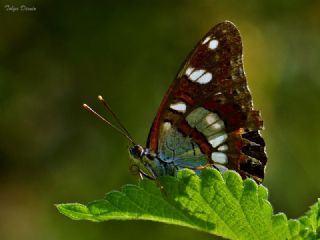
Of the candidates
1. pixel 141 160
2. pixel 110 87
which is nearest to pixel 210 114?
pixel 141 160

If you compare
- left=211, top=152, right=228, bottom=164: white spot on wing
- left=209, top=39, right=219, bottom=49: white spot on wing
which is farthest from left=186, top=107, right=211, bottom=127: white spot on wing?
left=209, top=39, right=219, bottom=49: white spot on wing

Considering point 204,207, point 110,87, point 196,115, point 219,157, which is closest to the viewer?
point 204,207

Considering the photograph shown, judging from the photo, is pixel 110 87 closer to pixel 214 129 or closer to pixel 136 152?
pixel 214 129

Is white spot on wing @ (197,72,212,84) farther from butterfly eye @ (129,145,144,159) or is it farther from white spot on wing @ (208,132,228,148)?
butterfly eye @ (129,145,144,159)

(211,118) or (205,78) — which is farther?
(211,118)

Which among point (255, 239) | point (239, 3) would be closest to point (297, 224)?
point (255, 239)

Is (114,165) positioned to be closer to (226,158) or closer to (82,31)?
(82,31)

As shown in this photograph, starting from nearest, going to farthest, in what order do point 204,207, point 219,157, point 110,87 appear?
point 204,207 < point 219,157 < point 110,87

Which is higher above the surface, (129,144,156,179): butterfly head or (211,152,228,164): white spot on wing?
(129,144,156,179): butterfly head
